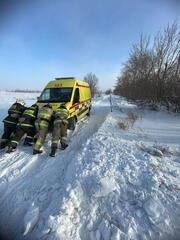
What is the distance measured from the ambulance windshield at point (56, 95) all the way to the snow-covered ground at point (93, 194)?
12.0ft

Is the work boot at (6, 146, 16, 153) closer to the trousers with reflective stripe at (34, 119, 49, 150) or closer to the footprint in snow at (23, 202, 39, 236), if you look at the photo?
the trousers with reflective stripe at (34, 119, 49, 150)

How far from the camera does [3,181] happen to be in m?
5.48

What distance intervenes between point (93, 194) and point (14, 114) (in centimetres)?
515

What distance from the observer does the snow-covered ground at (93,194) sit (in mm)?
3754

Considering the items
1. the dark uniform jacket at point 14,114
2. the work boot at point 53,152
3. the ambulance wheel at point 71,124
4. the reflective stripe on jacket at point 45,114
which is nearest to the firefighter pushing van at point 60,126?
the reflective stripe on jacket at point 45,114

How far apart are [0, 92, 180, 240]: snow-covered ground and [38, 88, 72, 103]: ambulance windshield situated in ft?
12.0

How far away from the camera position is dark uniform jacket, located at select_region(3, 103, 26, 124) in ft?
27.1

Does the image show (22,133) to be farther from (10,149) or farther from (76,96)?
(76,96)

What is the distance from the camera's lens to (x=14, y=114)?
8.39 m

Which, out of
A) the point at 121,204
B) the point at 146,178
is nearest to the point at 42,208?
the point at 121,204

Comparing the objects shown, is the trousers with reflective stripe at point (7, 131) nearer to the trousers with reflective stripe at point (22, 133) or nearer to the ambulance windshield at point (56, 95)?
the trousers with reflective stripe at point (22, 133)

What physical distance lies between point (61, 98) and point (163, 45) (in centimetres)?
1170

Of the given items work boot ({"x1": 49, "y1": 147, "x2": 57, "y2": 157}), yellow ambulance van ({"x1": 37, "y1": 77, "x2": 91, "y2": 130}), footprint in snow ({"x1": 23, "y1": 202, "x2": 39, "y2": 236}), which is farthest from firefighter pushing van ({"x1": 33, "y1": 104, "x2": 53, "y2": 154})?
footprint in snow ({"x1": 23, "y1": 202, "x2": 39, "y2": 236})

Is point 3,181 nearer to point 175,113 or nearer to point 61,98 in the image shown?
point 61,98
